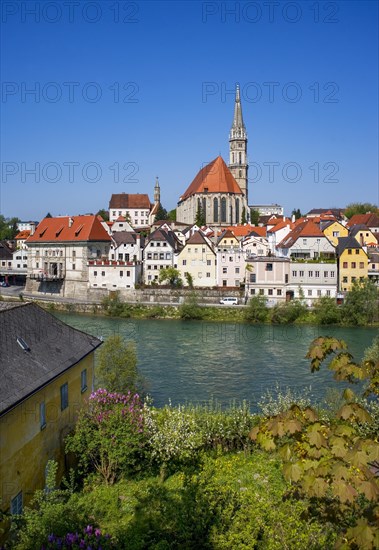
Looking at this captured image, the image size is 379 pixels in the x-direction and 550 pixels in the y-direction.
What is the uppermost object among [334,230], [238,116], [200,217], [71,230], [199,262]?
[238,116]

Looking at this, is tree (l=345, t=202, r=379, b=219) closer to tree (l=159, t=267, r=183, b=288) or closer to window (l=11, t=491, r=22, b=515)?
tree (l=159, t=267, r=183, b=288)

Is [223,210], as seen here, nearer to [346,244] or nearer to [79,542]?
[346,244]

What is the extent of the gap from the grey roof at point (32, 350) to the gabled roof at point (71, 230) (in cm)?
3704

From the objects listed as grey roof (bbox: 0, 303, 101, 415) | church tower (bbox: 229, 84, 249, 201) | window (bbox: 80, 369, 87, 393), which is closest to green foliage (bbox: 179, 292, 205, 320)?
grey roof (bbox: 0, 303, 101, 415)

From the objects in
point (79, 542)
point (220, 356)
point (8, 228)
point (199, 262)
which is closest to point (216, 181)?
point (199, 262)

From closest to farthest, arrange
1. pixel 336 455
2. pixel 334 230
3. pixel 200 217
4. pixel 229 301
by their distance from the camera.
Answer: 1. pixel 336 455
2. pixel 229 301
3. pixel 334 230
4. pixel 200 217

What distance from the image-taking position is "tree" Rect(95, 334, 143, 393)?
15.5 metres

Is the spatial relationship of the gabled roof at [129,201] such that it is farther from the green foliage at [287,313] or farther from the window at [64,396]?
the window at [64,396]

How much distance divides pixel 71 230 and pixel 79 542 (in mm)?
46519

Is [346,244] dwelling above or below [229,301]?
above

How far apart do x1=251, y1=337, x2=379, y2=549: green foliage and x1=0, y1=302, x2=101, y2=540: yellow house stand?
4.62 metres

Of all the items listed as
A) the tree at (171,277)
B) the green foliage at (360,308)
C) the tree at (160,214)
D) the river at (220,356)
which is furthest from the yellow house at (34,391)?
the tree at (160,214)

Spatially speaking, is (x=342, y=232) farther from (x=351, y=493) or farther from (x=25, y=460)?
(x=351, y=493)

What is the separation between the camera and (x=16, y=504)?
25.9 feet
